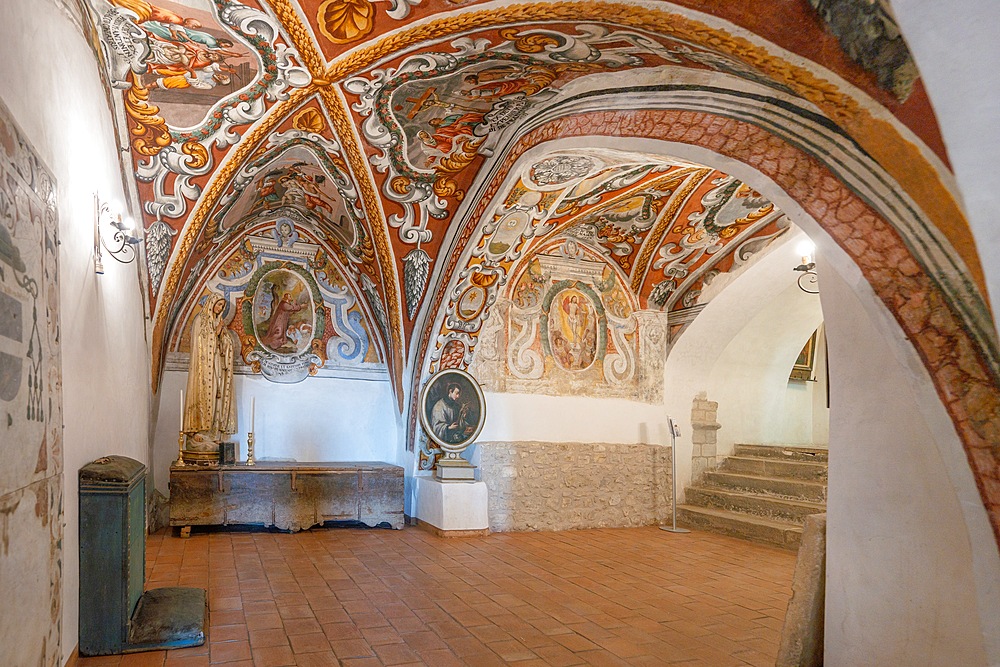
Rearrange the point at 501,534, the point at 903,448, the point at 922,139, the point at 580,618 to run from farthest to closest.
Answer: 1. the point at 501,534
2. the point at 580,618
3. the point at 903,448
4. the point at 922,139

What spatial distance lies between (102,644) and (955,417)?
12.8 ft

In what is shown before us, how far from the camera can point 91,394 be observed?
3719mm

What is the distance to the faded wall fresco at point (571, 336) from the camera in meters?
8.37

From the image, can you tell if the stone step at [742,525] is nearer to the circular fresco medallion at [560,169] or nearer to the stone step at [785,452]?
the stone step at [785,452]

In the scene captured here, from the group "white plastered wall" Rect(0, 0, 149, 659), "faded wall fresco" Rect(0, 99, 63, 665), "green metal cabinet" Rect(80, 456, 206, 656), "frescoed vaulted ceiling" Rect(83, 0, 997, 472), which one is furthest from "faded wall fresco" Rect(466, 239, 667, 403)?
"faded wall fresco" Rect(0, 99, 63, 665)

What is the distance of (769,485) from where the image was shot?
814cm

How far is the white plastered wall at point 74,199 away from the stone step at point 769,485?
6579 millimetres

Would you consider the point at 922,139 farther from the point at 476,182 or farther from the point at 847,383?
the point at 476,182

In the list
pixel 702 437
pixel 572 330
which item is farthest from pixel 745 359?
pixel 572 330

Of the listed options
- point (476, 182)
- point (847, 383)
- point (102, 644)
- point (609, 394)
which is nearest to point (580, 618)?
point (847, 383)

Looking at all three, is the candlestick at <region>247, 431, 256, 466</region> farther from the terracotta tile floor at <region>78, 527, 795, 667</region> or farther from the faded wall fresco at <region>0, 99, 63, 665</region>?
the faded wall fresco at <region>0, 99, 63, 665</region>

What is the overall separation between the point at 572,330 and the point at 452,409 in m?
1.96

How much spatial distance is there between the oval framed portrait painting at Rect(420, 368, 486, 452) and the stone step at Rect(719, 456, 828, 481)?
3508mm

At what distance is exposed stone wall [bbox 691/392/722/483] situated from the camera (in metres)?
9.12
